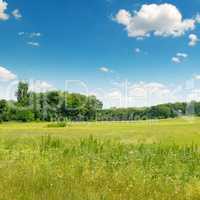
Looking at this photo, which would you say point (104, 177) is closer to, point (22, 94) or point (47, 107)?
point (47, 107)

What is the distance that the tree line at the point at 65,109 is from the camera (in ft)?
305

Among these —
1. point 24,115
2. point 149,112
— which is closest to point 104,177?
point 24,115

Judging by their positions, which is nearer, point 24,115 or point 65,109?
point 24,115

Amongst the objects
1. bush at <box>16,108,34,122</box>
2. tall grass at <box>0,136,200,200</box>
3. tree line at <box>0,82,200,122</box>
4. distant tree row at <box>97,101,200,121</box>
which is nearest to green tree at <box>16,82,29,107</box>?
tree line at <box>0,82,200,122</box>

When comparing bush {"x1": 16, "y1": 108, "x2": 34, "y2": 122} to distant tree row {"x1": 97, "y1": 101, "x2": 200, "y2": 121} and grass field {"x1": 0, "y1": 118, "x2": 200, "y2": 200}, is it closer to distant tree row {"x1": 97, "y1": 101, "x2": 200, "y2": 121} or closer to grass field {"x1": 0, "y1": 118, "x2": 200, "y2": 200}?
distant tree row {"x1": 97, "y1": 101, "x2": 200, "y2": 121}

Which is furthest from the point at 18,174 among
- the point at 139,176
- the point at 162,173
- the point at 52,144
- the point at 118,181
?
the point at 52,144

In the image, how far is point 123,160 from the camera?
10508 mm

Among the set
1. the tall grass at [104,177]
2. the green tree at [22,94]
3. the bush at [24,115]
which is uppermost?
the green tree at [22,94]

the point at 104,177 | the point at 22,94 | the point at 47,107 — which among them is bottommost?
the point at 104,177

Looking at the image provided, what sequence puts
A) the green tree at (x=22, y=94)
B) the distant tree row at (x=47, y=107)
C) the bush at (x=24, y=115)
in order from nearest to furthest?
1. the bush at (x=24, y=115)
2. the distant tree row at (x=47, y=107)
3. the green tree at (x=22, y=94)

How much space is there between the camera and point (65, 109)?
106m

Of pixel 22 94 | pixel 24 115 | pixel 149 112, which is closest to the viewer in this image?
pixel 24 115

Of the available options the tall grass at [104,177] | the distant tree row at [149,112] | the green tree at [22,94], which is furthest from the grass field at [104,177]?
the distant tree row at [149,112]

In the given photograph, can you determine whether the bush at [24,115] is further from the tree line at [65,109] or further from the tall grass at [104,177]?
the tall grass at [104,177]
